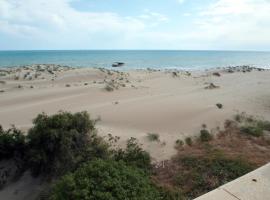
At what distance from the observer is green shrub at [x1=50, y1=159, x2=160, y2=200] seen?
176 inches

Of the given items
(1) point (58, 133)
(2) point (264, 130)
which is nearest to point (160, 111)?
(2) point (264, 130)

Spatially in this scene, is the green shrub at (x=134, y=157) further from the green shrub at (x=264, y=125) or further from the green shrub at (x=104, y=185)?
the green shrub at (x=264, y=125)

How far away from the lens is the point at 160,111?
12289 mm

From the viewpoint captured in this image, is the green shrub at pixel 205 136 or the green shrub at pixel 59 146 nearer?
the green shrub at pixel 59 146

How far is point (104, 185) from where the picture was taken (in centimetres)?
458

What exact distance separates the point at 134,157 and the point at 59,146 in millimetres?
1804

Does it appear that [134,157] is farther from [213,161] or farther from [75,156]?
[213,161]

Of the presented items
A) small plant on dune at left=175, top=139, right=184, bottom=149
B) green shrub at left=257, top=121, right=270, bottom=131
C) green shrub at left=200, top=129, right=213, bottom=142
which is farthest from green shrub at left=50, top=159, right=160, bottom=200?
green shrub at left=257, top=121, right=270, bottom=131

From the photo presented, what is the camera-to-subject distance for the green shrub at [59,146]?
21.7ft

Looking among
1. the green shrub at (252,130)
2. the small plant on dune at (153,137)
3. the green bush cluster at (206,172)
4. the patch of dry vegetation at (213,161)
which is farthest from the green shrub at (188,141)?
the green shrub at (252,130)

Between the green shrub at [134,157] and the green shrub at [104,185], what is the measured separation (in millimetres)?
1864

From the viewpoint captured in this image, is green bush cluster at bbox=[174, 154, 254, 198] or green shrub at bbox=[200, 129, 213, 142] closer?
green bush cluster at bbox=[174, 154, 254, 198]

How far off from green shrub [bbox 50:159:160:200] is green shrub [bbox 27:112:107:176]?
170 cm

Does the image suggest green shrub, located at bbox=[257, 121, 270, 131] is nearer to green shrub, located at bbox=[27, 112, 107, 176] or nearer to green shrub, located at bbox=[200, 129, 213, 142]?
green shrub, located at bbox=[200, 129, 213, 142]
